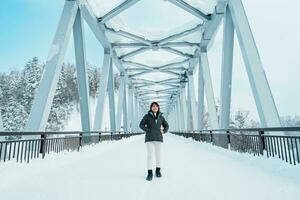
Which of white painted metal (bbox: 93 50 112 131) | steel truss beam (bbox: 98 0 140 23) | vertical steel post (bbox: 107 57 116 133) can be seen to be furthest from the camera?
vertical steel post (bbox: 107 57 116 133)

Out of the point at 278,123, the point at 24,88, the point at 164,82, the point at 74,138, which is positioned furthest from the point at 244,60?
the point at 24,88

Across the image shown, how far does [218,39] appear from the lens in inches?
826

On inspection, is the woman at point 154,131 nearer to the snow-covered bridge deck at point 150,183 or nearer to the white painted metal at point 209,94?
the snow-covered bridge deck at point 150,183

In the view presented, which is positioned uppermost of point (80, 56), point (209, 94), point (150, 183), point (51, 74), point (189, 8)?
point (189, 8)

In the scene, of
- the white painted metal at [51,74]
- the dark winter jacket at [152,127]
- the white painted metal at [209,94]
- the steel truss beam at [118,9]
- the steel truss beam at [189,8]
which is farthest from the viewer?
the white painted metal at [209,94]

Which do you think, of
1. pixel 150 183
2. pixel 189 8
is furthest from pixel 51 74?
pixel 189 8

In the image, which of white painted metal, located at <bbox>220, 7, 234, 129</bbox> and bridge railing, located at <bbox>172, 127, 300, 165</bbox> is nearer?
bridge railing, located at <bbox>172, 127, 300, 165</bbox>

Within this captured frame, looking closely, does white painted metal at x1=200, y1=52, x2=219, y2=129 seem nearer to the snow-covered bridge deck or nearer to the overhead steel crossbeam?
the overhead steel crossbeam

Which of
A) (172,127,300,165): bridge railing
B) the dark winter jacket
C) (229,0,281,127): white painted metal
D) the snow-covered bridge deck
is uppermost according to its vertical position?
(229,0,281,127): white painted metal

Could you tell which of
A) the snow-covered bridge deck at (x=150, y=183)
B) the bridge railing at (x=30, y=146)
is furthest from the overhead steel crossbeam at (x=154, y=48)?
the snow-covered bridge deck at (x=150, y=183)

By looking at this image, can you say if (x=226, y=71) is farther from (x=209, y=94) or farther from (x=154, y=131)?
(x=154, y=131)

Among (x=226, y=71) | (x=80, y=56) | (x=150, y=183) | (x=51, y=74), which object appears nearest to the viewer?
(x=150, y=183)

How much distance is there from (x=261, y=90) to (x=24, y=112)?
138 ft

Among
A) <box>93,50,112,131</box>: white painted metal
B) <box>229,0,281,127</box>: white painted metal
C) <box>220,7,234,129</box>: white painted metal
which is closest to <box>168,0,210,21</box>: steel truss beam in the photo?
<box>220,7,234,129</box>: white painted metal
